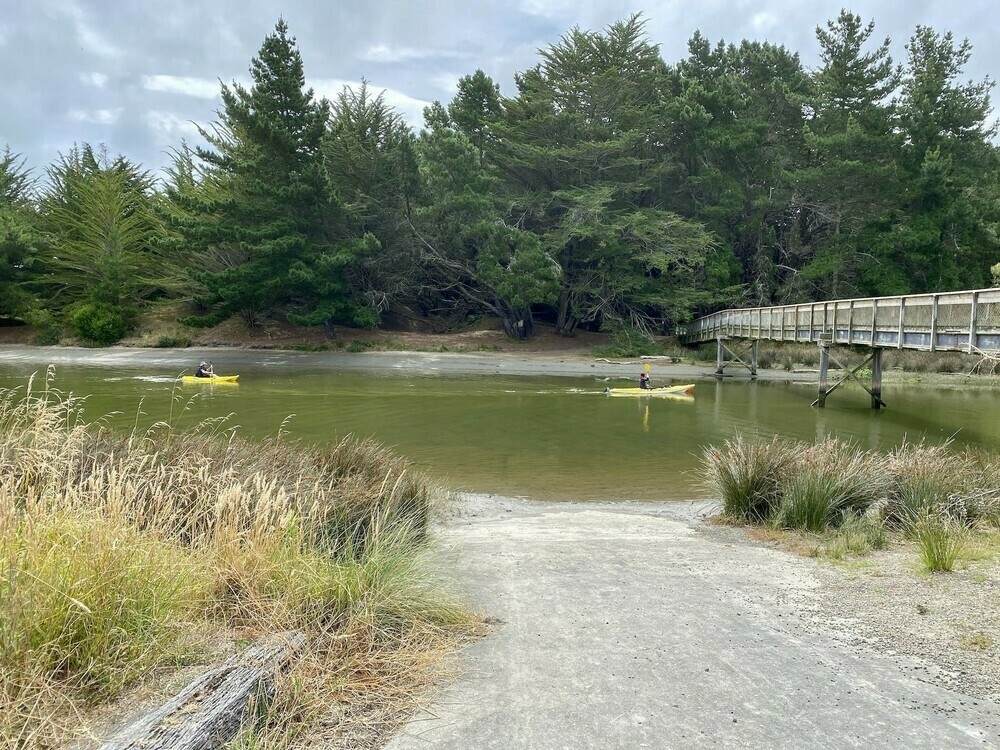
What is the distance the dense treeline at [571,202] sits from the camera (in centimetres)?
3925

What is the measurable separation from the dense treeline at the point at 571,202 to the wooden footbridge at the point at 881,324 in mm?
11771

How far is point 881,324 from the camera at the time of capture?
20.6 meters

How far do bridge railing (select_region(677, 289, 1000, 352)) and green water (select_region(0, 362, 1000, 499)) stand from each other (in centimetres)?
238

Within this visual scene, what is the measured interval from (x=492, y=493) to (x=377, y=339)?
106 ft

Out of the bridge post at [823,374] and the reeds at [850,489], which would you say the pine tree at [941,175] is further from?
the reeds at [850,489]

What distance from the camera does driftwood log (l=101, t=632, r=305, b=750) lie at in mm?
2621

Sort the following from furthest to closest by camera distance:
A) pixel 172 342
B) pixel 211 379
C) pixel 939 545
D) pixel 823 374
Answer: pixel 172 342, pixel 211 379, pixel 823 374, pixel 939 545

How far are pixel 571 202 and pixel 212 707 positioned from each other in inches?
1621

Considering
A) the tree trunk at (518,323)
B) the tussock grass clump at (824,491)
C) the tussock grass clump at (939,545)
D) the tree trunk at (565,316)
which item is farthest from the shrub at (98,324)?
the tussock grass clump at (939,545)

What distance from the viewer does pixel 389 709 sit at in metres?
3.35

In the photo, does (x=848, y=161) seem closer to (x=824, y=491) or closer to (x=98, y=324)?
(x=824, y=491)

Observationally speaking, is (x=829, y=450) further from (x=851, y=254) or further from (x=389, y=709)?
(x=851, y=254)

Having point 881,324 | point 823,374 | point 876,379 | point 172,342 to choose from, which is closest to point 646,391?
point 823,374

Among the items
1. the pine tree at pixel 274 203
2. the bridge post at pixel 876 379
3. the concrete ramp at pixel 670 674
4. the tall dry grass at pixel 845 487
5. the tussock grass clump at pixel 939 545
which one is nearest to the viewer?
the concrete ramp at pixel 670 674
